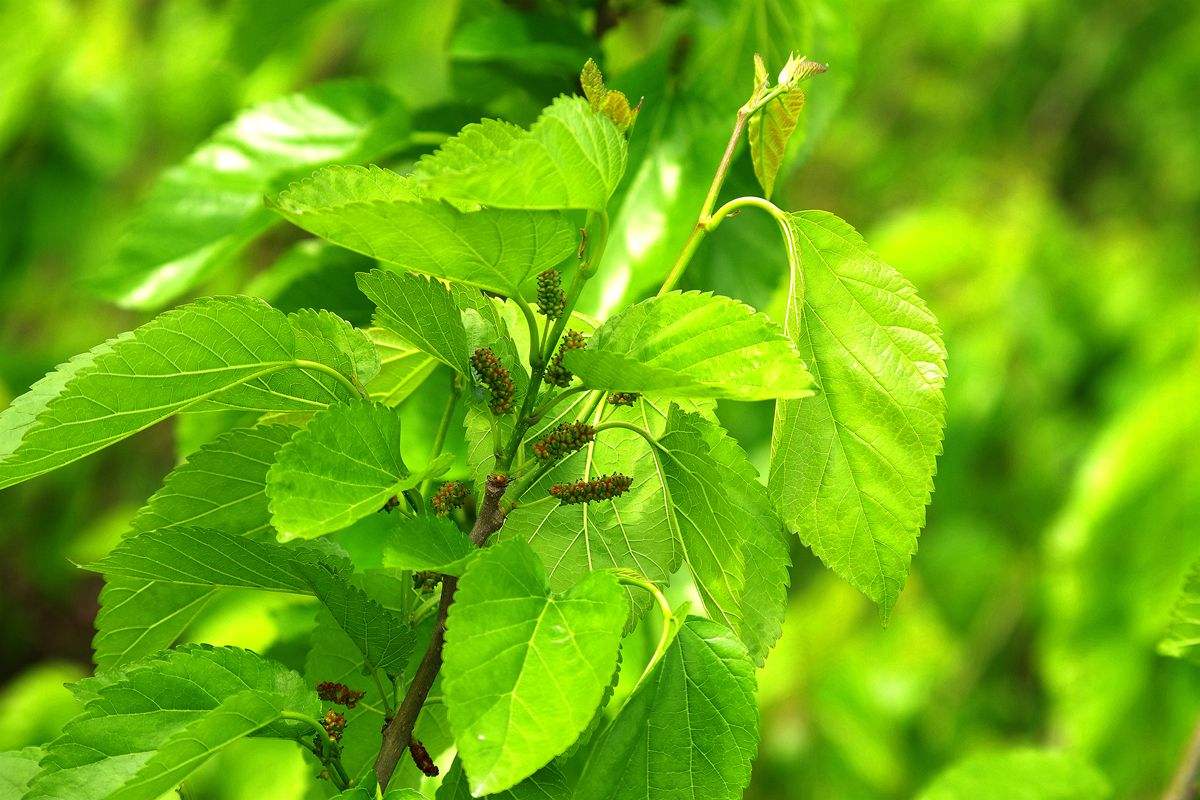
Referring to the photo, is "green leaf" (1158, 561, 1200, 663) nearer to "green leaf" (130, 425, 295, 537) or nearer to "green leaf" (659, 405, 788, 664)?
"green leaf" (659, 405, 788, 664)

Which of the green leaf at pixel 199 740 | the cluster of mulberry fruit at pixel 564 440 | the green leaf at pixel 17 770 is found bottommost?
the green leaf at pixel 17 770

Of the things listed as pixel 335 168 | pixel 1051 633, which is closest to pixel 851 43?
pixel 335 168

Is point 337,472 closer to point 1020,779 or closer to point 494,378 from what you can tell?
point 494,378

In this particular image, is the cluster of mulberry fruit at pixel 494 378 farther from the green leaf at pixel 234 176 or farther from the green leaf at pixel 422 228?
the green leaf at pixel 234 176

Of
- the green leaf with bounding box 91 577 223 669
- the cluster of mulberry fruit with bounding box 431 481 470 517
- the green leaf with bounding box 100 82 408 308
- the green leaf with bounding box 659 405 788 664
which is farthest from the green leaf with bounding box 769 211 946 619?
the green leaf with bounding box 100 82 408 308

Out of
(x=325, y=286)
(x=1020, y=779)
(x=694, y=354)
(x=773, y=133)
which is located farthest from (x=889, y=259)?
(x=694, y=354)

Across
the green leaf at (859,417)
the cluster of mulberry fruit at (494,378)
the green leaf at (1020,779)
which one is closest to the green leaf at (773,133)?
the green leaf at (859,417)
